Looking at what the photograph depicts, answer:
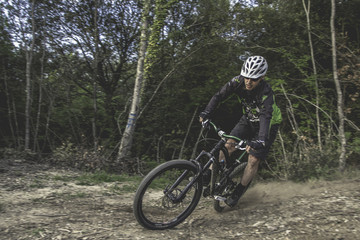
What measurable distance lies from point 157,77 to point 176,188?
5517 millimetres

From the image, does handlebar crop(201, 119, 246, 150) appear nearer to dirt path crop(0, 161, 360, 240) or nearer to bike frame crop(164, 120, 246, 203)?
bike frame crop(164, 120, 246, 203)

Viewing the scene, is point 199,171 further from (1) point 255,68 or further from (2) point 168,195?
(1) point 255,68

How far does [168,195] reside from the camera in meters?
3.34

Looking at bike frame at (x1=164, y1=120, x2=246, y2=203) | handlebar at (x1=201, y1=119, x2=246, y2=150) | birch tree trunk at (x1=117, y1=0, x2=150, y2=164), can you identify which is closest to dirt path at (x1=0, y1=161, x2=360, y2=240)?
bike frame at (x1=164, y1=120, x2=246, y2=203)

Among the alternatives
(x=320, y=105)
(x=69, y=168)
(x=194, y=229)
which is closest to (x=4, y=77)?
(x=69, y=168)

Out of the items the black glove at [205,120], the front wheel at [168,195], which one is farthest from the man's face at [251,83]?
the front wheel at [168,195]

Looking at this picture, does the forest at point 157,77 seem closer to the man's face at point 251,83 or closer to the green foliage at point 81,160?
the green foliage at point 81,160

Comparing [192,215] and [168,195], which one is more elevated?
[168,195]

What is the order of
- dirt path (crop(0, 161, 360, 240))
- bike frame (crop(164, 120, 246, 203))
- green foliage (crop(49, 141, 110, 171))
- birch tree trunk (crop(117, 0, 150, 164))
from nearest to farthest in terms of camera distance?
1. dirt path (crop(0, 161, 360, 240))
2. bike frame (crop(164, 120, 246, 203))
3. green foliage (crop(49, 141, 110, 171))
4. birch tree trunk (crop(117, 0, 150, 164))

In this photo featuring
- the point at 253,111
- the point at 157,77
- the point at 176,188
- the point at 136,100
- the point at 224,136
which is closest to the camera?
the point at 176,188

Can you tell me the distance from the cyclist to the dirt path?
48 centimetres

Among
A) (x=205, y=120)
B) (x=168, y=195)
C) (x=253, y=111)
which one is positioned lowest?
(x=168, y=195)

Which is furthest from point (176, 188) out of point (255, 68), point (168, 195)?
point (255, 68)

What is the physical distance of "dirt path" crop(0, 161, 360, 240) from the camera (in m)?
3.08
